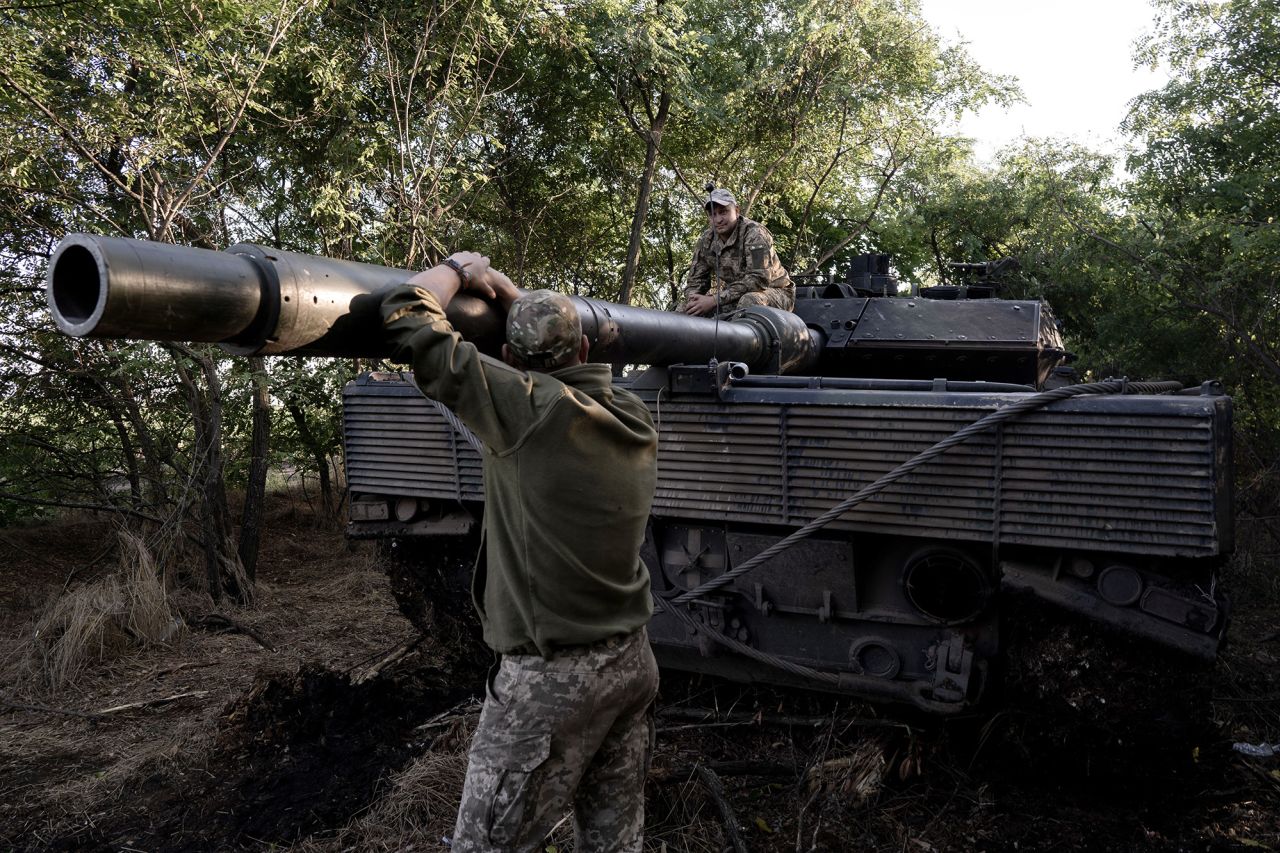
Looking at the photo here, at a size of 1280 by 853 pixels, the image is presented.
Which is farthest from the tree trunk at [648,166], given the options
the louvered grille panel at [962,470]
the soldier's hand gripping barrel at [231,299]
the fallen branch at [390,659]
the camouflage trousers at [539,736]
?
the camouflage trousers at [539,736]

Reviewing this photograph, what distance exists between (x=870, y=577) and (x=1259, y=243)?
19.4 ft

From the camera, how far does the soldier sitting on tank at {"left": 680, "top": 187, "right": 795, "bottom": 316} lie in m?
5.91

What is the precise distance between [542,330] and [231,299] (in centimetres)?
76

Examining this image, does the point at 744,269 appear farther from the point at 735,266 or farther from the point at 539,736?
the point at 539,736

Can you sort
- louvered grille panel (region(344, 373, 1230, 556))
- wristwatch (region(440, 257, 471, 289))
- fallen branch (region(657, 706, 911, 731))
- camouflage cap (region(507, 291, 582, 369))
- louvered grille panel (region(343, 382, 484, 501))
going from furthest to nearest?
louvered grille panel (region(343, 382, 484, 501))
fallen branch (region(657, 706, 911, 731))
louvered grille panel (region(344, 373, 1230, 556))
wristwatch (region(440, 257, 471, 289))
camouflage cap (region(507, 291, 582, 369))

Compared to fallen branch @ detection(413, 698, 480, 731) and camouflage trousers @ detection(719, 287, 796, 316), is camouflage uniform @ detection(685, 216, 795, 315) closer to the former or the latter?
camouflage trousers @ detection(719, 287, 796, 316)

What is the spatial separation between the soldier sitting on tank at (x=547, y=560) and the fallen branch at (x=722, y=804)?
3.36 feet

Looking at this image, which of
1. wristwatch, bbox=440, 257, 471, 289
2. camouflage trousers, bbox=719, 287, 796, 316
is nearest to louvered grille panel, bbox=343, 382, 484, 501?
camouflage trousers, bbox=719, 287, 796, 316

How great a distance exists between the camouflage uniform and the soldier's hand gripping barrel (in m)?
3.17

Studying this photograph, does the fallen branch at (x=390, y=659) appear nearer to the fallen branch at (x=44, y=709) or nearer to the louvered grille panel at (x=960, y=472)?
the fallen branch at (x=44, y=709)

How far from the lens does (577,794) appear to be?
Answer: 2.75 meters

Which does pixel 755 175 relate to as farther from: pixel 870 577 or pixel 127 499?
pixel 870 577

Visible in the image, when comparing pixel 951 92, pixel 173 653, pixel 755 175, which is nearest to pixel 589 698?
pixel 173 653

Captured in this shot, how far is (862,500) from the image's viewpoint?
12.7 ft
